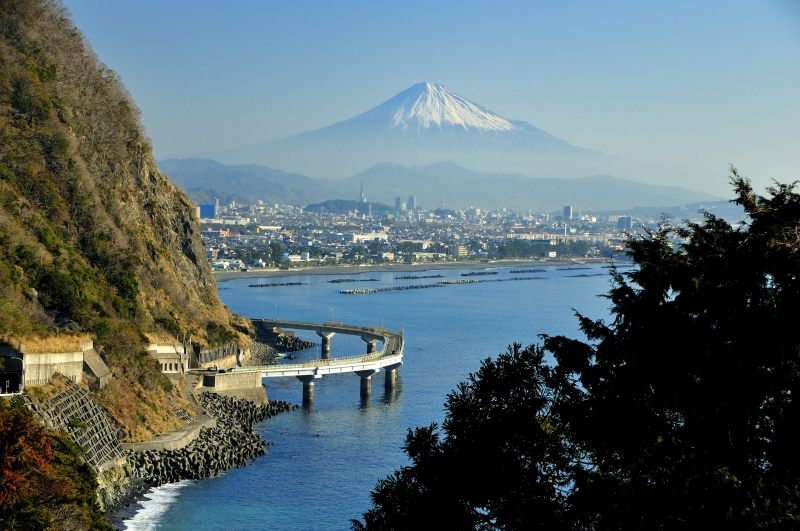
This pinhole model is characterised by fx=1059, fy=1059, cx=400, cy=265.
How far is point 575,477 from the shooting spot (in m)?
7.11

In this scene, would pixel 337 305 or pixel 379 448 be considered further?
pixel 337 305

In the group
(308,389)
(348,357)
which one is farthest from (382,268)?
(308,389)

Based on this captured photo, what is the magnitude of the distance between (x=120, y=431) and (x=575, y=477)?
10601 millimetres

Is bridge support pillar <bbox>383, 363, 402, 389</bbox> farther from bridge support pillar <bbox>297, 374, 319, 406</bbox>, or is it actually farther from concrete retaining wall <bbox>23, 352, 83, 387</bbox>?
concrete retaining wall <bbox>23, 352, 83, 387</bbox>

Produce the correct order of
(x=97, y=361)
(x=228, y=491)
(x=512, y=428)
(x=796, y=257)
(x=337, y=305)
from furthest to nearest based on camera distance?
(x=337, y=305), (x=97, y=361), (x=228, y=491), (x=512, y=428), (x=796, y=257)

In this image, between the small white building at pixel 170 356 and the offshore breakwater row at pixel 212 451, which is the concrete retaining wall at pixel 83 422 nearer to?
the offshore breakwater row at pixel 212 451

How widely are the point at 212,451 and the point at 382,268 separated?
63551mm

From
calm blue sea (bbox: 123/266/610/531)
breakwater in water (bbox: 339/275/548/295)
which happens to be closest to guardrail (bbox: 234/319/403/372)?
calm blue sea (bbox: 123/266/610/531)

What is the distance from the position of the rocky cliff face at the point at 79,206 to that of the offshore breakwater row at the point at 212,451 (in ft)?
7.88

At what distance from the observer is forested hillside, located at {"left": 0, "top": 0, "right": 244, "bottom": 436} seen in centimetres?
1738

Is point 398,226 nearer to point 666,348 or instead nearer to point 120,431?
point 120,431

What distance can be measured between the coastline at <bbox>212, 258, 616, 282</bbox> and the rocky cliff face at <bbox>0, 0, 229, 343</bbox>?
35383 mm

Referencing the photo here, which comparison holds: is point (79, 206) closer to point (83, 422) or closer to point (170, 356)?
point (170, 356)

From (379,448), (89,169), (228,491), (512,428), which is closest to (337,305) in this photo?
(89,169)
